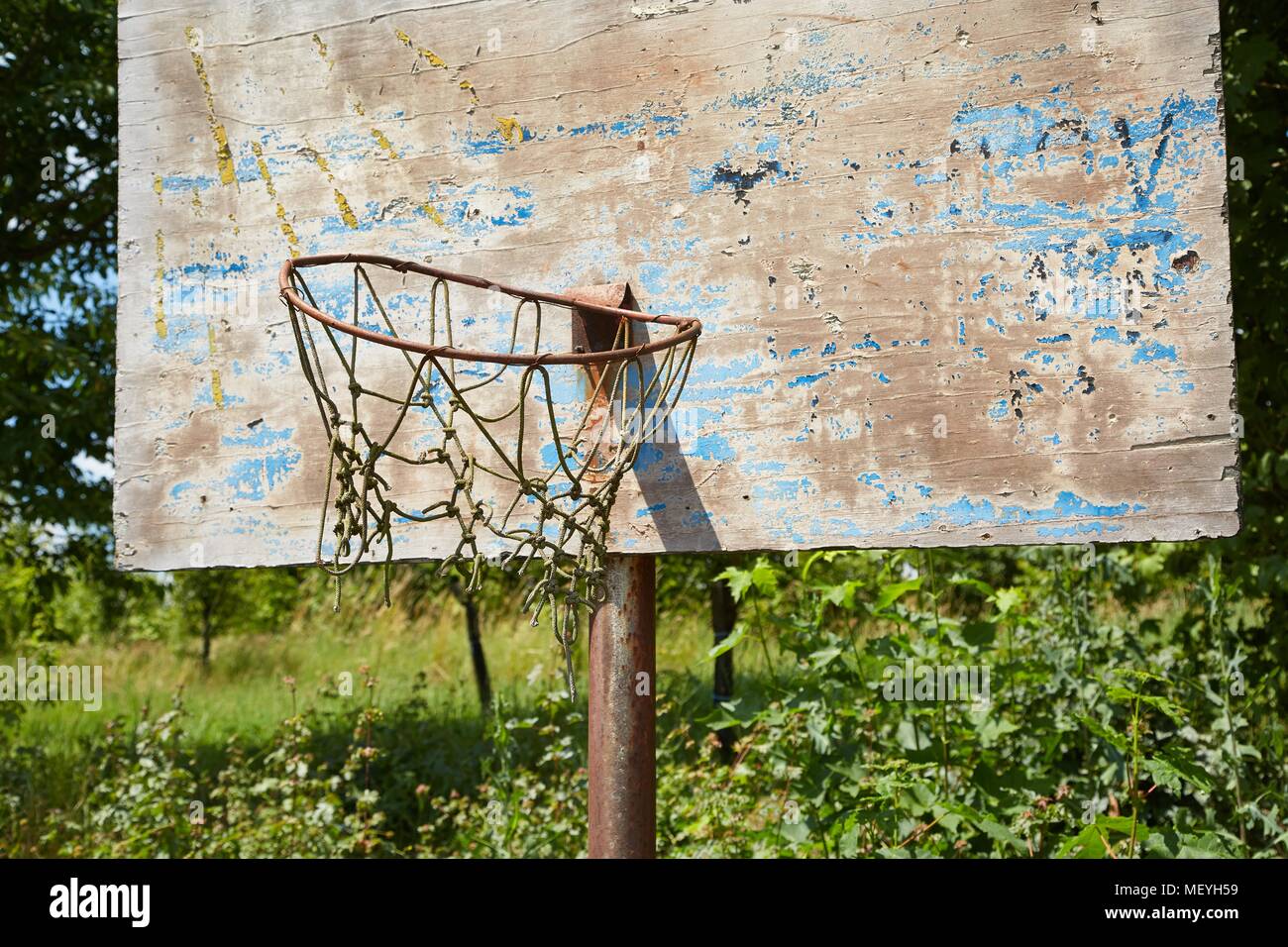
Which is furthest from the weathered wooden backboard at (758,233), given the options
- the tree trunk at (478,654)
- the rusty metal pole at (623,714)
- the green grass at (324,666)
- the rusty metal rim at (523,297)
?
the tree trunk at (478,654)

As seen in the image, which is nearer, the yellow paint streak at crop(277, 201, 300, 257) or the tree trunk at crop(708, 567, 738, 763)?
the yellow paint streak at crop(277, 201, 300, 257)

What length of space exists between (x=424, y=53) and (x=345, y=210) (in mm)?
472

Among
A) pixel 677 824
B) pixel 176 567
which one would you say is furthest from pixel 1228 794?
pixel 176 567

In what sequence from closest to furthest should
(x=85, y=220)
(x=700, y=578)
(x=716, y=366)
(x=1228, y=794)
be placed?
(x=716, y=366) → (x=1228, y=794) → (x=85, y=220) → (x=700, y=578)

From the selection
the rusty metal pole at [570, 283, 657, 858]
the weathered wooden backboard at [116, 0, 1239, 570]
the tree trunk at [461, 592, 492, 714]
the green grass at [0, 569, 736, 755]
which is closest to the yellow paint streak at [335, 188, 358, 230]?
the weathered wooden backboard at [116, 0, 1239, 570]

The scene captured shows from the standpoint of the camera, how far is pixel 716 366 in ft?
8.83

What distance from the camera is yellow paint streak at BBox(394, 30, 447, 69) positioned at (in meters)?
2.96

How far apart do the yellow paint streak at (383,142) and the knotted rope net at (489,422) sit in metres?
0.32

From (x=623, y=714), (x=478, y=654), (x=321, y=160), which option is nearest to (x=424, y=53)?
(x=321, y=160)

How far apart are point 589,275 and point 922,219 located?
811 millimetres

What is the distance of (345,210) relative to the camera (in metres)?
2.98

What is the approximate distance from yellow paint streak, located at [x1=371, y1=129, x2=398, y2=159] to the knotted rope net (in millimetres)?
316

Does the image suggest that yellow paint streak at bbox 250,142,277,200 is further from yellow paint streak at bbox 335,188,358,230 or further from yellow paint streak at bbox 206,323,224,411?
yellow paint streak at bbox 206,323,224,411

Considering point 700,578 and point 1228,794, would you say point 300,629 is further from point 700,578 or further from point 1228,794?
point 1228,794
